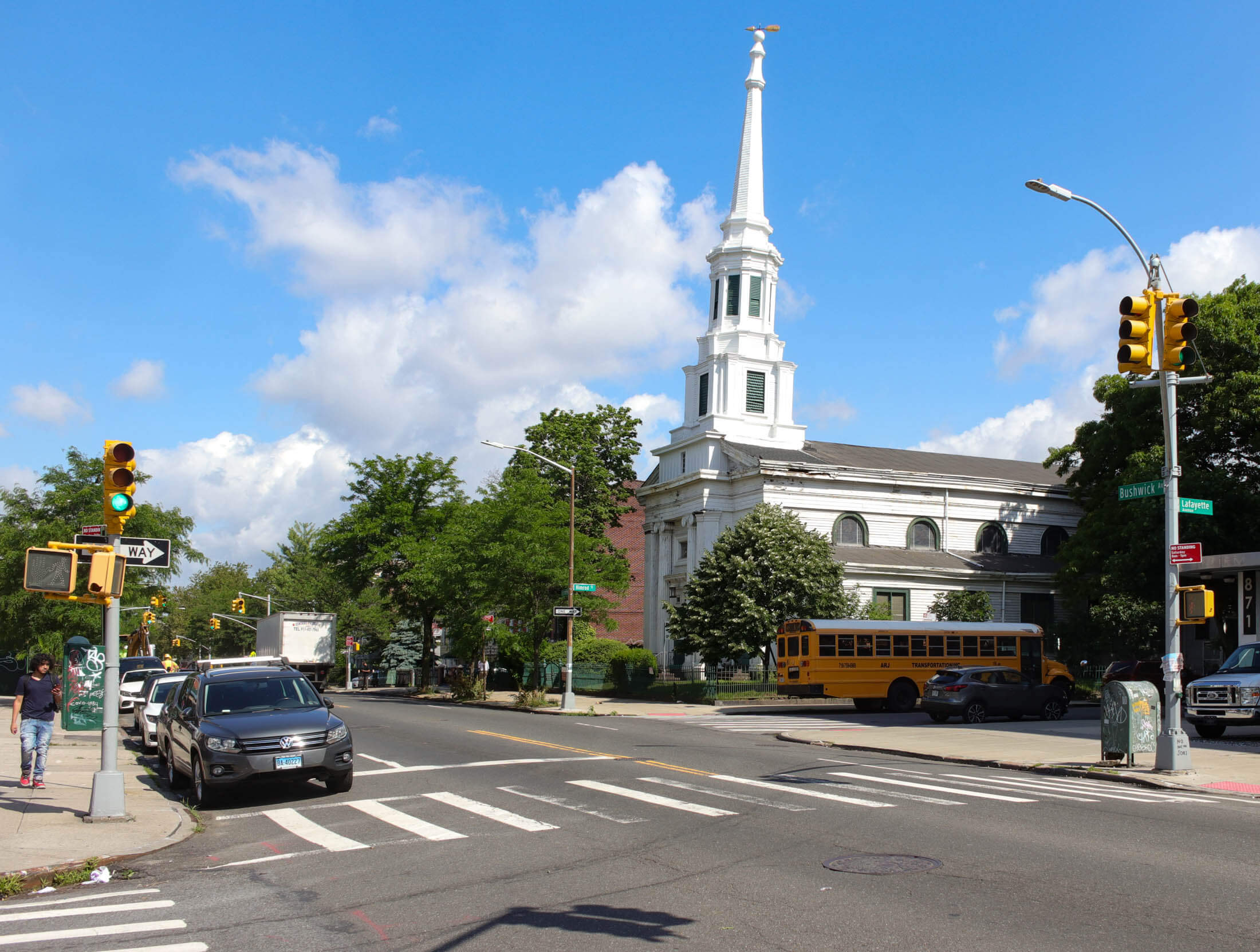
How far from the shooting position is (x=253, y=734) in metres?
14.1

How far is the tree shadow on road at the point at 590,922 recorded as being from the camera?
24.2 ft

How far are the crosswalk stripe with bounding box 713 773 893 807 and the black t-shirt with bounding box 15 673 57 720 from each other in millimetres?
9399

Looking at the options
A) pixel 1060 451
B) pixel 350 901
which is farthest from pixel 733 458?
pixel 350 901

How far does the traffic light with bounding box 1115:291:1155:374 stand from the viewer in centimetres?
1538

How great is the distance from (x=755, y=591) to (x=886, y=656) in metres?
10.3

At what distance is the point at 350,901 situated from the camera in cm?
870

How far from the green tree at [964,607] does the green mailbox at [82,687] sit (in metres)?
40.1

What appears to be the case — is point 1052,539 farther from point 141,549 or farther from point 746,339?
point 141,549

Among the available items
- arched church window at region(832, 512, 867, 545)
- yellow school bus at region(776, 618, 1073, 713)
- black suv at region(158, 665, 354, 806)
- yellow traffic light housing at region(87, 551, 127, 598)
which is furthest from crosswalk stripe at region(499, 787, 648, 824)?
arched church window at region(832, 512, 867, 545)

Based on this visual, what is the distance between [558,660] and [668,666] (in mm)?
13833

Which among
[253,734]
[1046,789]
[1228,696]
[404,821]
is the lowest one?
[404,821]

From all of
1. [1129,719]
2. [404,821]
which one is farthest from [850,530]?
[404,821]

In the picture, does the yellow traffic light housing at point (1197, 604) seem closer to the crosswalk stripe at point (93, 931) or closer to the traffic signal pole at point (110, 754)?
the crosswalk stripe at point (93, 931)

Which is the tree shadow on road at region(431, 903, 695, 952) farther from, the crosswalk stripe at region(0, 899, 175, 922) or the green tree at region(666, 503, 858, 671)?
the green tree at region(666, 503, 858, 671)
